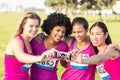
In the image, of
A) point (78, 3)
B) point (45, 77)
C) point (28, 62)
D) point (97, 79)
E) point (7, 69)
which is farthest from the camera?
point (78, 3)

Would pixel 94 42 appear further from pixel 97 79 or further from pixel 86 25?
pixel 97 79

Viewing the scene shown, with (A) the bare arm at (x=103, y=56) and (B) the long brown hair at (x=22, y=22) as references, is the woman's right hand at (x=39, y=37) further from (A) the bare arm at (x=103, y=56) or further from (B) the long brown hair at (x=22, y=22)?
(A) the bare arm at (x=103, y=56)

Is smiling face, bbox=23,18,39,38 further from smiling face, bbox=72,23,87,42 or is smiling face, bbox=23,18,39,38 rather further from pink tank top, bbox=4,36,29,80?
smiling face, bbox=72,23,87,42

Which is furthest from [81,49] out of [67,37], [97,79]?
[97,79]

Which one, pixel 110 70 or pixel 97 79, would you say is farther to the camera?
pixel 97 79

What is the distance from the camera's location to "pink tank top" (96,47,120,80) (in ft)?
16.7

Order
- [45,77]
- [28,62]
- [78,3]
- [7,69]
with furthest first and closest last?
[78,3]
[45,77]
[7,69]
[28,62]

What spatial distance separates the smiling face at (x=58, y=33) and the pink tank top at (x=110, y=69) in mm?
680

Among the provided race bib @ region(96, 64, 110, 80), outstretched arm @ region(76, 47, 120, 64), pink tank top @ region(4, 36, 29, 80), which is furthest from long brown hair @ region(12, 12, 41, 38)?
race bib @ region(96, 64, 110, 80)

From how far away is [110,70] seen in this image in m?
5.14

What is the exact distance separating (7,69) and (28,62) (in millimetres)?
469

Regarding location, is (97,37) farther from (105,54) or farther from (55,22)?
(55,22)

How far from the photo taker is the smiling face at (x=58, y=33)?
5.38 meters

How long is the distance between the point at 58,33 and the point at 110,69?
893 mm
